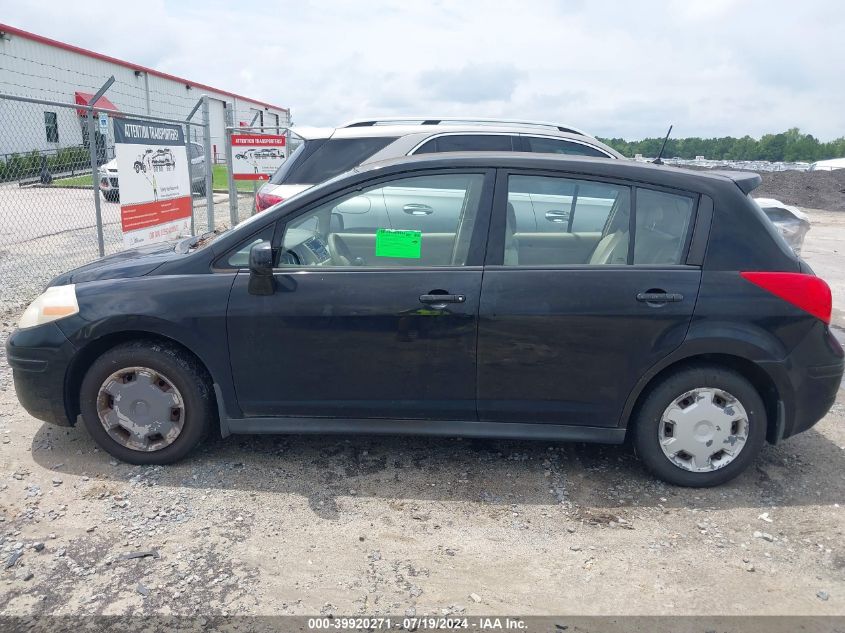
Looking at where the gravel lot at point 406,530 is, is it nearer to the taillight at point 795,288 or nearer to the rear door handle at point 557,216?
the taillight at point 795,288

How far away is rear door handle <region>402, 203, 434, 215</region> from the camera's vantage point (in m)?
3.77

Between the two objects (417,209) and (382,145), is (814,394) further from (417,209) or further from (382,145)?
(382,145)

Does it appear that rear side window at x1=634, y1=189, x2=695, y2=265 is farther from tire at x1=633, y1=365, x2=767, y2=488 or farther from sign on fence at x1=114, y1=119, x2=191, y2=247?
sign on fence at x1=114, y1=119, x2=191, y2=247

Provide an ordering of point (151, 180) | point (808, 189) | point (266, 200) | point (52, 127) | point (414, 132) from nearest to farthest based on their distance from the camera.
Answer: point (266, 200), point (414, 132), point (151, 180), point (52, 127), point (808, 189)

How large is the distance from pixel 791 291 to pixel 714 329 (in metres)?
0.46

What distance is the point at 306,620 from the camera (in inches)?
104

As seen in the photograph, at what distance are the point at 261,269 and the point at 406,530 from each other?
5.00ft

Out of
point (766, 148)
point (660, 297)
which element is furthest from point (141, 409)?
point (766, 148)

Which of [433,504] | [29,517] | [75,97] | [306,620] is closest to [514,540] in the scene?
[433,504]

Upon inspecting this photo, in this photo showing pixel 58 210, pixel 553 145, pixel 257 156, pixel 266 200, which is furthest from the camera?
pixel 58 210

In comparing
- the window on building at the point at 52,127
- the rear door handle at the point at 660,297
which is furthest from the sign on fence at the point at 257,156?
the rear door handle at the point at 660,297

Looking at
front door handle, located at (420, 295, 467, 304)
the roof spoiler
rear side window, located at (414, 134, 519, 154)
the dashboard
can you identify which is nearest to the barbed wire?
rear side window, located at (414, 134, 519, 154)

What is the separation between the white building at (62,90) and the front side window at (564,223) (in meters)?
11.6

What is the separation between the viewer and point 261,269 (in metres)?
3.49
